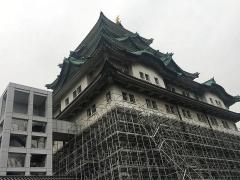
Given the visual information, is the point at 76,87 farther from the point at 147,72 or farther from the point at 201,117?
the point at 201,117

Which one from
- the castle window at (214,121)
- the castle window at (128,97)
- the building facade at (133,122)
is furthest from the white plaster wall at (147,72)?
the castle window at (214,121)

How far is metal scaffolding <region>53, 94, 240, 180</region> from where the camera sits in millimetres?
18500

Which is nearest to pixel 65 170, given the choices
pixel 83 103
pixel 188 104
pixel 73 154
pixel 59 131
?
pixel 73 154

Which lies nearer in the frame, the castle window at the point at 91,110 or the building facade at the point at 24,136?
the building facade at the point at 24,136

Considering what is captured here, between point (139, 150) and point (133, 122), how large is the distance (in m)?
2.48

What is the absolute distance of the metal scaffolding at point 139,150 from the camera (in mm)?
18500

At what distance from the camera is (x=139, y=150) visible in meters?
19.4

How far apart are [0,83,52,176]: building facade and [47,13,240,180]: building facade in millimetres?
2102

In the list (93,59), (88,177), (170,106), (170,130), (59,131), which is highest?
(93,59)

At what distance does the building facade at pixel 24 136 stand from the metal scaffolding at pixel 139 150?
2.83 meters

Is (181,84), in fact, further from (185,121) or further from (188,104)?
(185,121)

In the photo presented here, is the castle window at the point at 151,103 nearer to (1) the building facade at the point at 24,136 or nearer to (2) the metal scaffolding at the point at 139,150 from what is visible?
(2) the metal scaffolding at the point at 139,150

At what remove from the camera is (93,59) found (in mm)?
25344

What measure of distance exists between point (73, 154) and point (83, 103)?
504 centimetres
